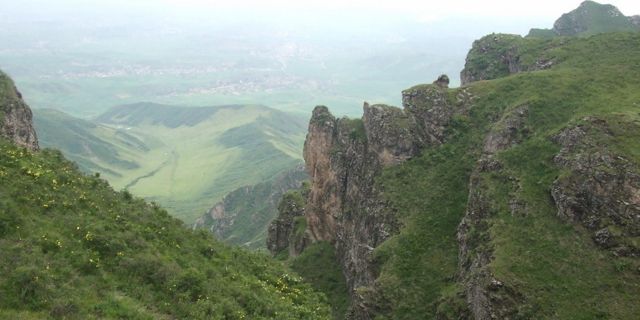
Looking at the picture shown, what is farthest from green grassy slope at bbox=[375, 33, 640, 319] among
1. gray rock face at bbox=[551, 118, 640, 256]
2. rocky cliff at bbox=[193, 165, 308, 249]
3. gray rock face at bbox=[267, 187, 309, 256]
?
rocky cliff at bbox=[193, 165, 308, 249]

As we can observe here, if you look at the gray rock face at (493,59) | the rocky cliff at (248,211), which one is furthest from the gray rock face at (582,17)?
the rocky cliff at (248,211)

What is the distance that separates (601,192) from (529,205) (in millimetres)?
5244

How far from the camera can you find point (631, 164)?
3922 cm

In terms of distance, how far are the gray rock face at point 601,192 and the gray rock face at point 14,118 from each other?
139ft

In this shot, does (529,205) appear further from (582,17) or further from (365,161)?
(582,17)

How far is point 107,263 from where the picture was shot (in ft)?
92.9

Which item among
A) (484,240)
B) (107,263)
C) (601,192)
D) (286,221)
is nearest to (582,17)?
(286,221)

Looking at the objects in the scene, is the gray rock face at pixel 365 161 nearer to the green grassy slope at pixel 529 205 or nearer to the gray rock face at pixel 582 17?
the green grassy slope at pixel 529 205

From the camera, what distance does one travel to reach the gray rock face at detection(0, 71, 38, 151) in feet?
153

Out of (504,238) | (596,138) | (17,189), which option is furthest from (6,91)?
(596,138)

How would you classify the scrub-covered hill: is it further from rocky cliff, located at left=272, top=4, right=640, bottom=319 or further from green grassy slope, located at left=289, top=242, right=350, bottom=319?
green grassy slope, located at left=289, top=242, right=350, bottom=319

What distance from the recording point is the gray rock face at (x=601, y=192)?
123ft

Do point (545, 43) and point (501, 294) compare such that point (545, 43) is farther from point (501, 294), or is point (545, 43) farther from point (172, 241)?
point (172, 241)

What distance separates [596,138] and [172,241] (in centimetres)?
3214
